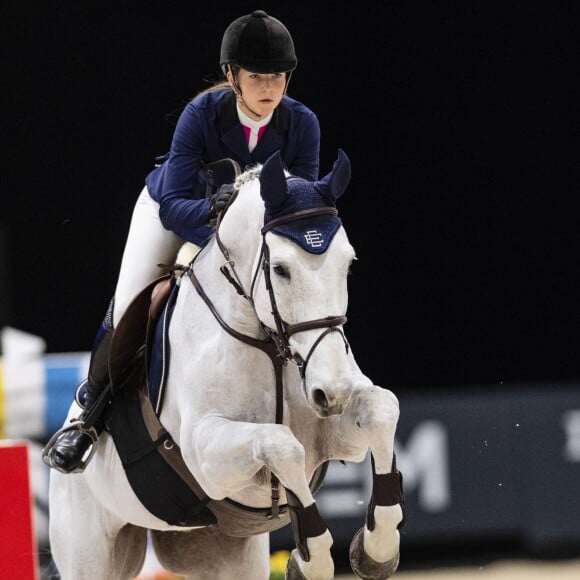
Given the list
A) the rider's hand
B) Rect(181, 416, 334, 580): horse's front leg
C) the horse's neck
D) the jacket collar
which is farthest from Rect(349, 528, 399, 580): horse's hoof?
the jacket collar

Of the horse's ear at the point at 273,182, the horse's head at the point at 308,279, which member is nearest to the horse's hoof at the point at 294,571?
the horse's head at the point at 308,279

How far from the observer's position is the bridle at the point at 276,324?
396 cm

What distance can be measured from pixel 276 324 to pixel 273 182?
457mm

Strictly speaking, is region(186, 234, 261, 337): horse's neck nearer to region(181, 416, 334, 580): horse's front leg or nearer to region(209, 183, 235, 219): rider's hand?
region(209, 183, 235, 219): rider's hand

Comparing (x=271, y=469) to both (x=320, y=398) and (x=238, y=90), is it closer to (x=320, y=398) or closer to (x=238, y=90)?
(x=320, y=398)

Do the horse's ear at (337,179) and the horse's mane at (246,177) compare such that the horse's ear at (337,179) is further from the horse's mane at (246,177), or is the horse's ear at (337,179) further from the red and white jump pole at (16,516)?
the red and white jump pole at (16,516)

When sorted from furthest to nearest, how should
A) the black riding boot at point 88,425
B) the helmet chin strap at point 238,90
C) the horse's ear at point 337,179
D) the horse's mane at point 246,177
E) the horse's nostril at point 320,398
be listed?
1. the black riding boot at point 88,425
2. the helmet chin strap at point 238,90
3. the horse's mane at point 246,177
4. the horse's ear at point 337,179
5. the horse's nostril at point 320,398

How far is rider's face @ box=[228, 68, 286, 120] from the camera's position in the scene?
4535 millimetres

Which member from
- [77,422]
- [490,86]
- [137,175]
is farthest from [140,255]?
[490,86]

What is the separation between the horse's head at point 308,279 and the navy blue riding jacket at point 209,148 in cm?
51

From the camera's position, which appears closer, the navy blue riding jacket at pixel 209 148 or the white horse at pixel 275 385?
the white horse at pixel 275 385

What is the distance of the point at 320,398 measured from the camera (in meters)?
3.87

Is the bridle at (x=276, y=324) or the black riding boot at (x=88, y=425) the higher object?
the bridle at (x=276, y=324)

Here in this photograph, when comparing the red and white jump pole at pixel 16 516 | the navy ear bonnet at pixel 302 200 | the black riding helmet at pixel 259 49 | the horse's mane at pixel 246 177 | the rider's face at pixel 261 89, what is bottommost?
the red and white jump pole at pixel 16 516
